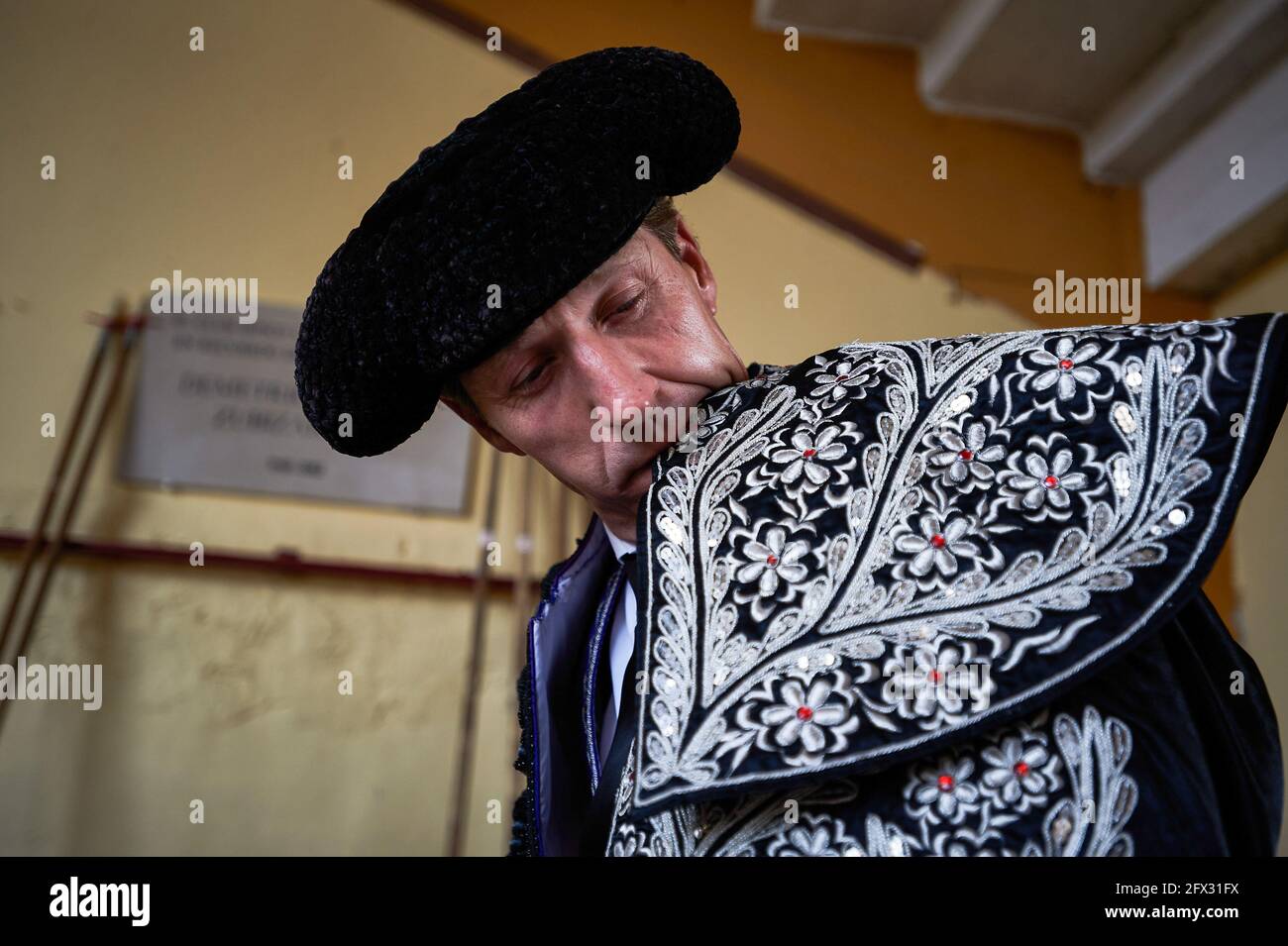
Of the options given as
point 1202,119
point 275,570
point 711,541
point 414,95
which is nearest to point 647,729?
point 711,541

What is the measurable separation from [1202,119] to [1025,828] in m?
3.09

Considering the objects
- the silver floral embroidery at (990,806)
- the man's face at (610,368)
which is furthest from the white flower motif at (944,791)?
the man's face at (610,368)

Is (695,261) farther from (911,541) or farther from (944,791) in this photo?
(944,791)

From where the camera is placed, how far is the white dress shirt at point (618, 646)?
0.95m

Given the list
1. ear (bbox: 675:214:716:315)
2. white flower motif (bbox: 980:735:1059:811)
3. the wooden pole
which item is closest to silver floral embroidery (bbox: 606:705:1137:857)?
white flower motif (bbox: 980:735:1059:811)

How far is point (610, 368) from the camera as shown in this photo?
0.80 metres

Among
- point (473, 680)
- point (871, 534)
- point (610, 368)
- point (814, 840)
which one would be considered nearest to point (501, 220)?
point (610, 368)

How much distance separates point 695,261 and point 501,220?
232 millimetres

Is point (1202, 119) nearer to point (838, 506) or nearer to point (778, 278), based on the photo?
point (778, 278)

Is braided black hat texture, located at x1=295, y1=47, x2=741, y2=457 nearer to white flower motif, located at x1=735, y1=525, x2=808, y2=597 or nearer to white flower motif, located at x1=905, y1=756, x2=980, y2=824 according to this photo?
white flower motif, located at x1=735, y1=525, x2=808, y2=597

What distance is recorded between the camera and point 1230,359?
0.56m
